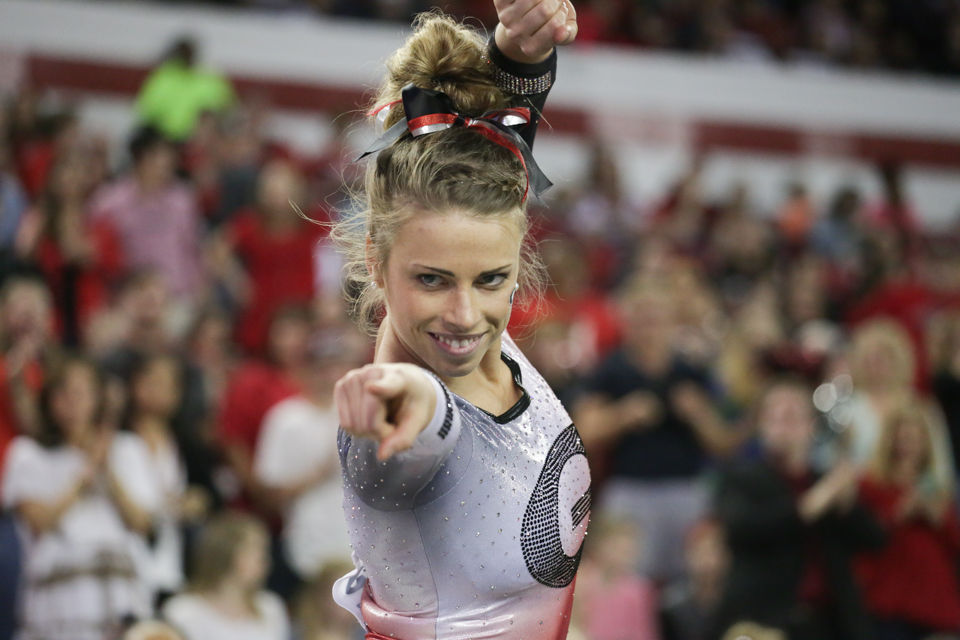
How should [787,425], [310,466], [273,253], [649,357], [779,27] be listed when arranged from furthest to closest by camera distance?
[779,27], [273,253], [649,357], [310,466], [787,425]

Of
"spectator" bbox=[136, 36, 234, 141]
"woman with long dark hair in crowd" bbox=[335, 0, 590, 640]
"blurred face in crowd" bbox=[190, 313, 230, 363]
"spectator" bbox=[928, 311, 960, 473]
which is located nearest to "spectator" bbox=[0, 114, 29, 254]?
"blurred face in crowd" bbox=[190, 313, 230, 363]

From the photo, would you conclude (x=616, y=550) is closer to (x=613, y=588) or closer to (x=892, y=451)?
(x=613, y=588)

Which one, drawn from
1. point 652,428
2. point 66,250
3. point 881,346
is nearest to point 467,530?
point 652,428

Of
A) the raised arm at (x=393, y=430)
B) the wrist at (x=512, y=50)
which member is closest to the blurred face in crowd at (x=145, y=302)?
the wrist at (x=512, y=50)

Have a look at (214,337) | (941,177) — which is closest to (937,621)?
(214,337)

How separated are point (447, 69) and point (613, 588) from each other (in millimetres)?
3317

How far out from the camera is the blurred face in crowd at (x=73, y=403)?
4.34 m

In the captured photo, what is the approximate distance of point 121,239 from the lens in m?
6.64

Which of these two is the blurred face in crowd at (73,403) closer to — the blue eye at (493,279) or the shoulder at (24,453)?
the shoulder at (24,453)

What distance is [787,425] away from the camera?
16.4 ft

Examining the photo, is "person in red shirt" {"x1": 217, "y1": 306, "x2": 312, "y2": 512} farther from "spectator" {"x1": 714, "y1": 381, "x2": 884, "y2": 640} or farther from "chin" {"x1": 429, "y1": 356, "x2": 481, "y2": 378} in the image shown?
"chin" {"x1": 429, "y1": 356, "x2": 481, "y2": 378}

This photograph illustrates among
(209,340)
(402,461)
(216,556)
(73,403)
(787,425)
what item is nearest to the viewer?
(402,461)

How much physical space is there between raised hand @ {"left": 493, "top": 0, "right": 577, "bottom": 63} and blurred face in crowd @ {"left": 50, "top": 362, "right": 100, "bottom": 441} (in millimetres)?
2824

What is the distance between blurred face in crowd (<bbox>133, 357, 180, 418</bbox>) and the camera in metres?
4.86
